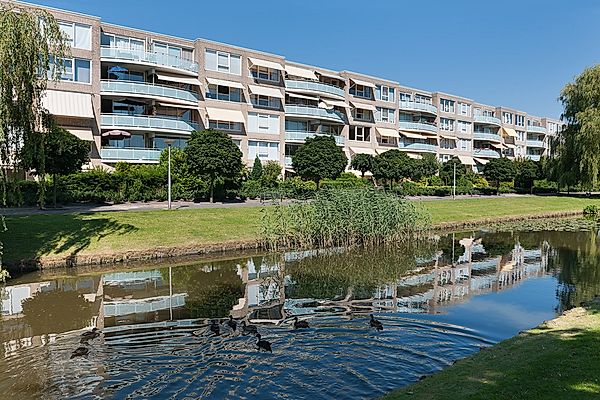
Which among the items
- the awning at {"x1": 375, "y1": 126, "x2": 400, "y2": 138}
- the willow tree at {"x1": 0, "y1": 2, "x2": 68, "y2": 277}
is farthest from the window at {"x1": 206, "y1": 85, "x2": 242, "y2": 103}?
the willow tree at {"x1": 0, "y1": 2, "x2": 68, "y2": 277}

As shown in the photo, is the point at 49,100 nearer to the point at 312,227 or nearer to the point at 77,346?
the point at 312,227

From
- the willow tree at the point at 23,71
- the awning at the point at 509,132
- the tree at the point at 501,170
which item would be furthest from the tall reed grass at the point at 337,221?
the awning at the point at 509,132

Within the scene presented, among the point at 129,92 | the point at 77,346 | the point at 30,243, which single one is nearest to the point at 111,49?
the point at 129,92

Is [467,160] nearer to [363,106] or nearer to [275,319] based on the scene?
Answer: [363,106]

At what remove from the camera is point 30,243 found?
54.1 ft

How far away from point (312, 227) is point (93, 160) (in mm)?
24417

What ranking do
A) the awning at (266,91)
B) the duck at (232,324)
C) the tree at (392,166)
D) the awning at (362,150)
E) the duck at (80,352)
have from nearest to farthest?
1. the duck at (80,352)
2. the duck at (232,324)
3. the tree at (392,166)
4. the awning at (266,91)
5. the awning at (362,150)

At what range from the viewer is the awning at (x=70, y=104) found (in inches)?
1390

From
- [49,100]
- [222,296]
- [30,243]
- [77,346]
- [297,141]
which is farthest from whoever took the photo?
[297,141]

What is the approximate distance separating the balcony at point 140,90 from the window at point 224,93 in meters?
4.67

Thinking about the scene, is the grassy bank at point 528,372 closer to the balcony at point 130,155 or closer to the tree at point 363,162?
the balcony at point 130,155

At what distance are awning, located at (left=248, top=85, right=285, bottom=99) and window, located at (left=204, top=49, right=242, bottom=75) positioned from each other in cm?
201

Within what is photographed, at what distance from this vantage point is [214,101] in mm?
46250

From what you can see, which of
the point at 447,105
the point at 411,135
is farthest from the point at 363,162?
the point at 447,105
